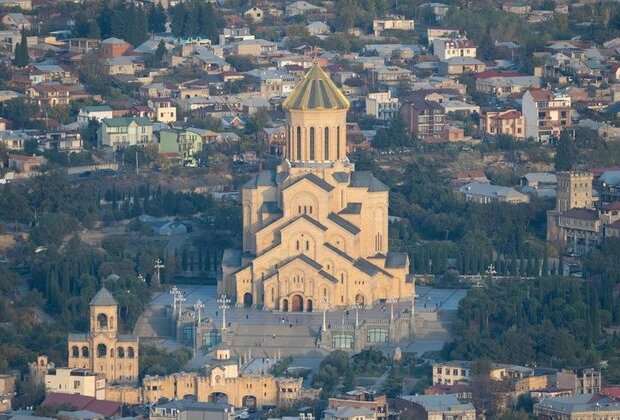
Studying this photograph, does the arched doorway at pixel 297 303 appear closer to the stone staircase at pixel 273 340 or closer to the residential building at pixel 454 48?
the stone staircase at pixel 273 340

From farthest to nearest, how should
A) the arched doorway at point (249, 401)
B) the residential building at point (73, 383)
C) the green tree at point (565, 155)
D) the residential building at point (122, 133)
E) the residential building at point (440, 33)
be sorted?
the residential building at point (440, 33) < the residential building at point (122, 133) < the green tree at point (565, 155) < the arched doorway at point (249, 401) < the residential building at point (73, 383)

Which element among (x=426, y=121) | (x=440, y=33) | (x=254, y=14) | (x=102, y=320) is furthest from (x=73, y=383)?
(x=254, y=14)

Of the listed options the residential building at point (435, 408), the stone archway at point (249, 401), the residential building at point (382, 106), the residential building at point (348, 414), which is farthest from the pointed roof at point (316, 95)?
the residential building at point (382, 106)

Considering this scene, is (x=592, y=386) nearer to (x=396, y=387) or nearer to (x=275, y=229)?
(x=396, y=387)

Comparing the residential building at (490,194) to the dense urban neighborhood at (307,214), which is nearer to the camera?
the dense urban neighborhood at (307,214)

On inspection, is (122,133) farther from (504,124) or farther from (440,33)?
(440,33)

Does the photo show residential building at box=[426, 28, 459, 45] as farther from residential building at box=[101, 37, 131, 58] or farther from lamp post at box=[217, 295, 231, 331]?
lamp post at box=[217, 295, 231, 331]

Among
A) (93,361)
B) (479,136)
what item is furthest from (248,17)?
(93,361)
